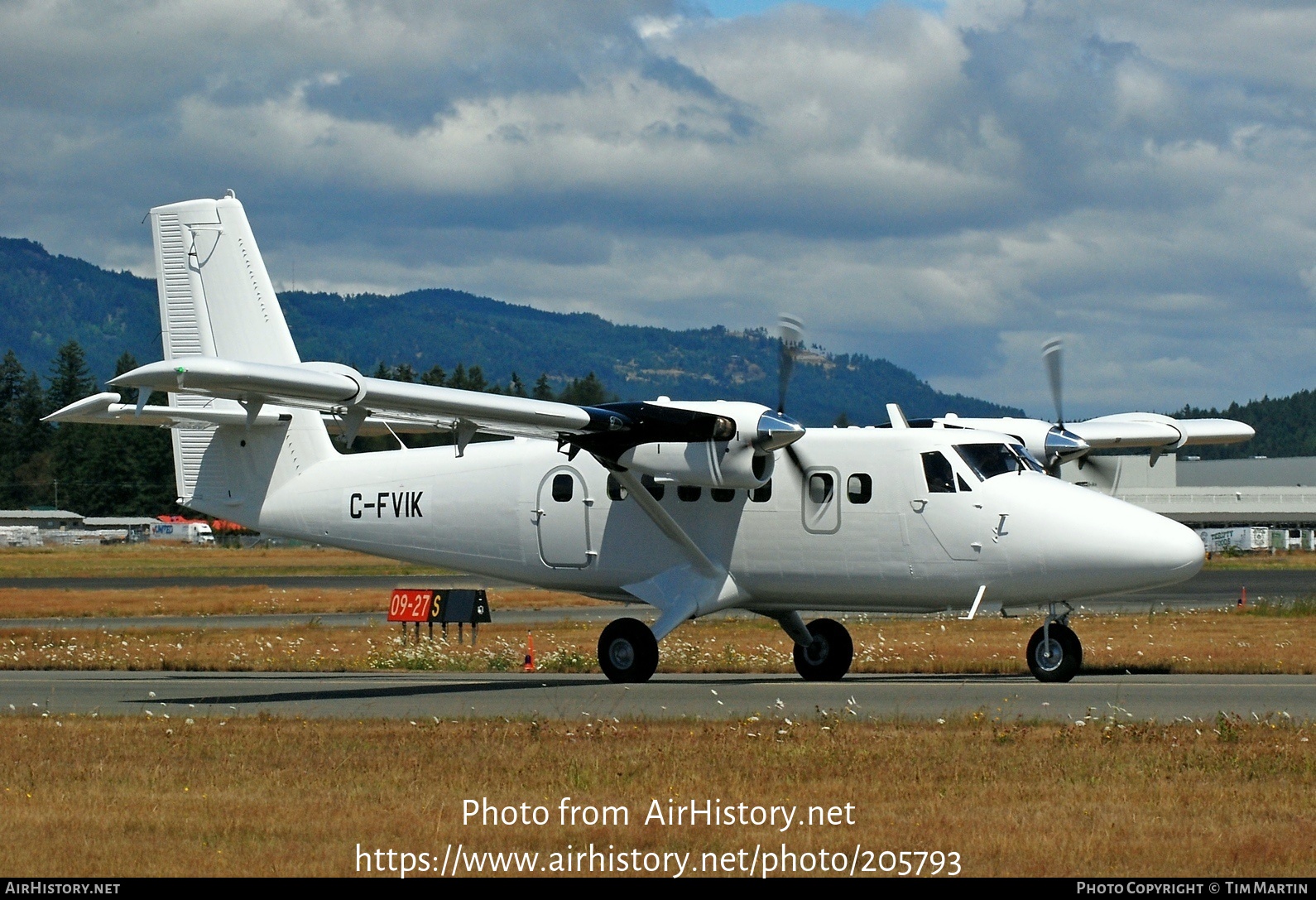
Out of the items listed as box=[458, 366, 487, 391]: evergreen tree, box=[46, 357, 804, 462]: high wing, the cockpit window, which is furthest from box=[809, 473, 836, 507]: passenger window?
box=[458, 366, 487, 391]: evergreen tree

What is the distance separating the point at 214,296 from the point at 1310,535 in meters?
99.8

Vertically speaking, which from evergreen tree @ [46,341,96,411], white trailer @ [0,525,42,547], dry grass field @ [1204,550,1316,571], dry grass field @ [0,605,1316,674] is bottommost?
white trailer @ [0,525,42,547]

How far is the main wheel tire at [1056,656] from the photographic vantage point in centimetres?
2056

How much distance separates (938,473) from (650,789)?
32.8 feet

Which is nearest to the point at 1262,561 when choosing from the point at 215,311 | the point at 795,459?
the point at 795,459

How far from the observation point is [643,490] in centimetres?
2152

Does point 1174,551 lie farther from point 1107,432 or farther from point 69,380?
point 69,380

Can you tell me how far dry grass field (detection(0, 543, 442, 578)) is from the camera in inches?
3004

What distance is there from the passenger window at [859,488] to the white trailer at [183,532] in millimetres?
115439

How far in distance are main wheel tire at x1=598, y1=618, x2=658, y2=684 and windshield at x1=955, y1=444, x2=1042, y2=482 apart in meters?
5.07

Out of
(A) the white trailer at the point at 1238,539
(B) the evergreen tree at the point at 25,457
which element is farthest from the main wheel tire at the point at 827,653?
(B) the evergreen tree at the point at 25,457

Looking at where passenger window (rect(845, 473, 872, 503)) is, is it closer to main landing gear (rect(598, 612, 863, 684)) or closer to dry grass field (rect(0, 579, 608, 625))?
main landing gear (rect(598, 612, 863, 684))
